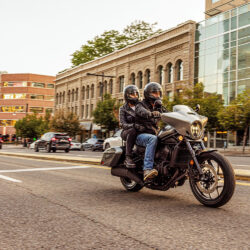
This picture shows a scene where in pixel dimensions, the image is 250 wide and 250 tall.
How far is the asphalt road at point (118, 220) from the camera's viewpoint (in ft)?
9.54

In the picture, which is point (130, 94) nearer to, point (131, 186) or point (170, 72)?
point (131, 186)

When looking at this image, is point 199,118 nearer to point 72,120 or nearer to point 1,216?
point 1,216

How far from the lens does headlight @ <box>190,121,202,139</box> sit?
4.23 meters

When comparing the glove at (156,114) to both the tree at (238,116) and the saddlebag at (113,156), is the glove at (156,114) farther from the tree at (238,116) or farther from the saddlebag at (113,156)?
the tree at (238,116)

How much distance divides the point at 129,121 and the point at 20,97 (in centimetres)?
8598

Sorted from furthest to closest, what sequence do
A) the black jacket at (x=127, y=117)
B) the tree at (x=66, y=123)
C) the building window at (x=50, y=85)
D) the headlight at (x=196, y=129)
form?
the building window at (x=50, y=85) < the tree at (x=66, y=123) < the black jacket at (x=127, y=117) < the headlight at (x=196, y=129)

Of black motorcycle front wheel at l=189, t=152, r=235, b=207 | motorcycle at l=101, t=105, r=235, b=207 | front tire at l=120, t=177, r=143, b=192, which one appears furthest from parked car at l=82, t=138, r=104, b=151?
black motorcycle front wheel at l=189, t=152, r=235, b=207

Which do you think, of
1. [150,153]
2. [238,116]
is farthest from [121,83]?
[150,153]

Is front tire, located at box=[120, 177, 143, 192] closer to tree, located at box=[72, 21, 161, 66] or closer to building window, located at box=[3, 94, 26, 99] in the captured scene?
tree, located at box=[72, 21, 161, 66]

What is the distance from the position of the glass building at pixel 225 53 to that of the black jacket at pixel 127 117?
1036 inches

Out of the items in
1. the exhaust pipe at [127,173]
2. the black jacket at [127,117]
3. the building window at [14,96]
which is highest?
the building window at [14,96]

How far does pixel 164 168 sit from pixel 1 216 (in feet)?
6.75

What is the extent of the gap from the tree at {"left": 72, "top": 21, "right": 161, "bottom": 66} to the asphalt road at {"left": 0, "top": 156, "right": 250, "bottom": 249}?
5082cm

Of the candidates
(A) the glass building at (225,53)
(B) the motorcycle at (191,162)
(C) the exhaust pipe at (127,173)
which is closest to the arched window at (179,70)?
(A) the glass building at (225,53)
